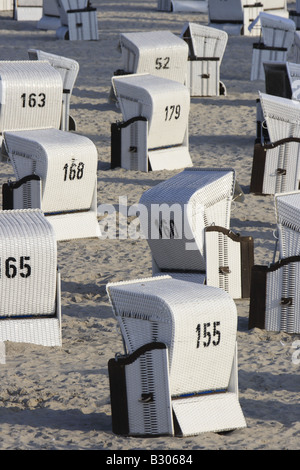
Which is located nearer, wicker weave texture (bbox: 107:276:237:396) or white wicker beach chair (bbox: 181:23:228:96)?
wicker weave texture (bbox: 107:276:237:396)

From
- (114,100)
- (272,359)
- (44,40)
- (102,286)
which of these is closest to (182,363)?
(272,359)

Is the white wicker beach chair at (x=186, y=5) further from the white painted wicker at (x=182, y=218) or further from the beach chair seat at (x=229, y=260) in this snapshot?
the beach chair seat at (x=229, y=260)

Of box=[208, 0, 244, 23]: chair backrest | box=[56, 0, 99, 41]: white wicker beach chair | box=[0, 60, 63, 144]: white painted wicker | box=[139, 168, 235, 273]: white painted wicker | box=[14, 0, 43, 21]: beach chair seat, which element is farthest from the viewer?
box=[14, 0, 43, 21]: beach chair seat

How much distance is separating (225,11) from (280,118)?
607 inches

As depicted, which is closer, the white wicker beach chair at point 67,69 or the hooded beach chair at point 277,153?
the hooded beach chair at point 277,153

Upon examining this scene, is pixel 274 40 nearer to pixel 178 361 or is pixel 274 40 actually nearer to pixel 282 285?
pixel 282 285

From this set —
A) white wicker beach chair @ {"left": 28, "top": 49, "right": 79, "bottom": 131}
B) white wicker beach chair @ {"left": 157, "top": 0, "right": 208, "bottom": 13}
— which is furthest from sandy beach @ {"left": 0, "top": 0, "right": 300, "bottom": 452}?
white wicker beach chair @ {"left": 157, "top": 0, "right": 208, "bottom": 13}

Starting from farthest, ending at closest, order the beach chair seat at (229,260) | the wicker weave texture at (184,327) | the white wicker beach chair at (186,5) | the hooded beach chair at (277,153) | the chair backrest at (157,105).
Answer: the white wicker beach chair at (186,5), the chair backrest at (157,105), the hooded beach chair at (277,153), the beach chair seat at (229,260), the wicker weave texture at (184,327)

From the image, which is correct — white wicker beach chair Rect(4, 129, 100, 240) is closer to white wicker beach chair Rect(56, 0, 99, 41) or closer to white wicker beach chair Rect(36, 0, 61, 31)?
white wicker beach chair Rect(56, 0, 99, 41)

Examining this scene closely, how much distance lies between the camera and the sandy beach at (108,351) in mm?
7613

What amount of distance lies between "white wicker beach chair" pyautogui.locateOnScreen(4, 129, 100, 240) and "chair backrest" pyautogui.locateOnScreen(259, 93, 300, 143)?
10.0ft

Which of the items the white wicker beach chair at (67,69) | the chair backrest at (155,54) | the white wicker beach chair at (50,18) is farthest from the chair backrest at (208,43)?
the white wicker beach chair at (50,18)

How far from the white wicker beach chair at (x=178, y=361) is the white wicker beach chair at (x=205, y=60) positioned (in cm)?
1485

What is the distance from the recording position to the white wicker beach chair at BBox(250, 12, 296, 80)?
917 inches
